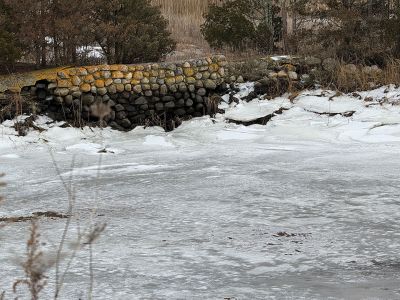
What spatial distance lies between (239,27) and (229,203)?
950cm

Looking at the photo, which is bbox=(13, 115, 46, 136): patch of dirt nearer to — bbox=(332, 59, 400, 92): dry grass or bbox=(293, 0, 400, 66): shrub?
bbox=(332, 59, 400, 92): dry grass

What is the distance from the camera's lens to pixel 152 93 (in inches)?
501

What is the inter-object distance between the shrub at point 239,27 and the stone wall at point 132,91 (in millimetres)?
2119

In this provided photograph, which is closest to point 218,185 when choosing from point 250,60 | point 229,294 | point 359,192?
point 359,192

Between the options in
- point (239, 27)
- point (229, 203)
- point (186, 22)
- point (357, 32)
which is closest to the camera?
point (229, 203)

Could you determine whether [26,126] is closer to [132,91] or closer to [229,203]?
[132,91]

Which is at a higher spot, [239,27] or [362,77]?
[239,27]

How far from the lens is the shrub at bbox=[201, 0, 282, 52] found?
15352 millimetres

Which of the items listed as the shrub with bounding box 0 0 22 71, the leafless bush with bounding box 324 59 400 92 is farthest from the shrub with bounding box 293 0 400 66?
the shrub with bounding box 0 0 22 71

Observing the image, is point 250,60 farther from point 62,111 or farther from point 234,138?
point 62,111

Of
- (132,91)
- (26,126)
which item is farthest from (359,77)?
(26,126)

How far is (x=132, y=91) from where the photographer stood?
496 inches

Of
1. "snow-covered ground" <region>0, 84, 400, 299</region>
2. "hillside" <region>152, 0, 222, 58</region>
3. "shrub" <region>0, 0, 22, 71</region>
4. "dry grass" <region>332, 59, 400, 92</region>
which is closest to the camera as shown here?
"snow-covered ground" <region>0, 84, 400, 299</region>

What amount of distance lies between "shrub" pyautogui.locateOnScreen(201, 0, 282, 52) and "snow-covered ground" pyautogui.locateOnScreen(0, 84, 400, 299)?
3630 millimetres
